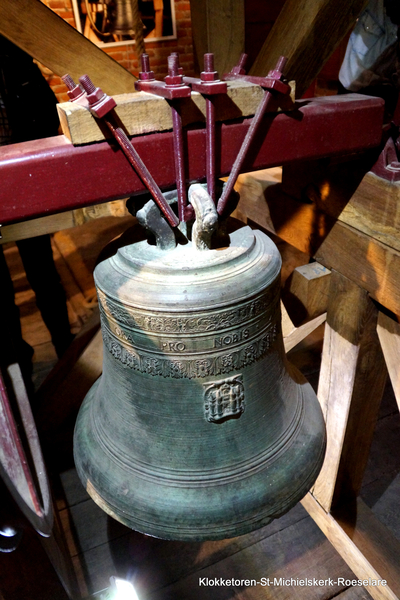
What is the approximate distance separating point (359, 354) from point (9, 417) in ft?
3.19

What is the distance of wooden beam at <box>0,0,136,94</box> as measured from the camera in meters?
0.99

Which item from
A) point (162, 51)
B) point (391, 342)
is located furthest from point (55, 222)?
point (162, 51)

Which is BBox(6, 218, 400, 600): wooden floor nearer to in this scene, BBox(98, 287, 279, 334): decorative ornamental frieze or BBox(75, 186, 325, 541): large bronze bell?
BBox(75, 186, 325, 541): large bronze bell

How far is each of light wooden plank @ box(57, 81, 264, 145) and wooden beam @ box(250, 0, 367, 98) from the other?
0.88 feet

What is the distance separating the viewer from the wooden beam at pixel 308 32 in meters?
0.97

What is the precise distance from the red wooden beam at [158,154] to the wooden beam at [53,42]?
0.37 metres

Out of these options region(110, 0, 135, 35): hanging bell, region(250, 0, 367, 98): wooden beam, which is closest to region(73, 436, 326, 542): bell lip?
region(250, 0, 367, 98): wooden beam

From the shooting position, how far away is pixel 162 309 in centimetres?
78

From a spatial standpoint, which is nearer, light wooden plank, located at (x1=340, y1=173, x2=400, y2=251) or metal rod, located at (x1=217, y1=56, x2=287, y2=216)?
metal rod, located at (x1=217, y1=56, x2=287, y2=216)

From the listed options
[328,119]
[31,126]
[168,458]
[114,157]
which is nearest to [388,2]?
[328,119]

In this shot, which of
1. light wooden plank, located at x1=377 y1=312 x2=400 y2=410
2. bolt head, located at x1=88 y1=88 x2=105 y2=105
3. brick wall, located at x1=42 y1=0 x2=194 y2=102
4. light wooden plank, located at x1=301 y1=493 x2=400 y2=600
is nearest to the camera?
bolt head, located at x1=88 y1=88 x2=105 y2=105

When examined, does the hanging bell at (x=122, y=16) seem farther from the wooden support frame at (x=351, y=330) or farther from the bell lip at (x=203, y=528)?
the bell lip at (x=203, y=528)

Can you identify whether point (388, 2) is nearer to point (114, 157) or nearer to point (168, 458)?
point (114, 157)

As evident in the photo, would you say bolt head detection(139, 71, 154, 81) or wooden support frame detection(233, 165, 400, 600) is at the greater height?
bolt head detection(139, 71, 154, 81)
